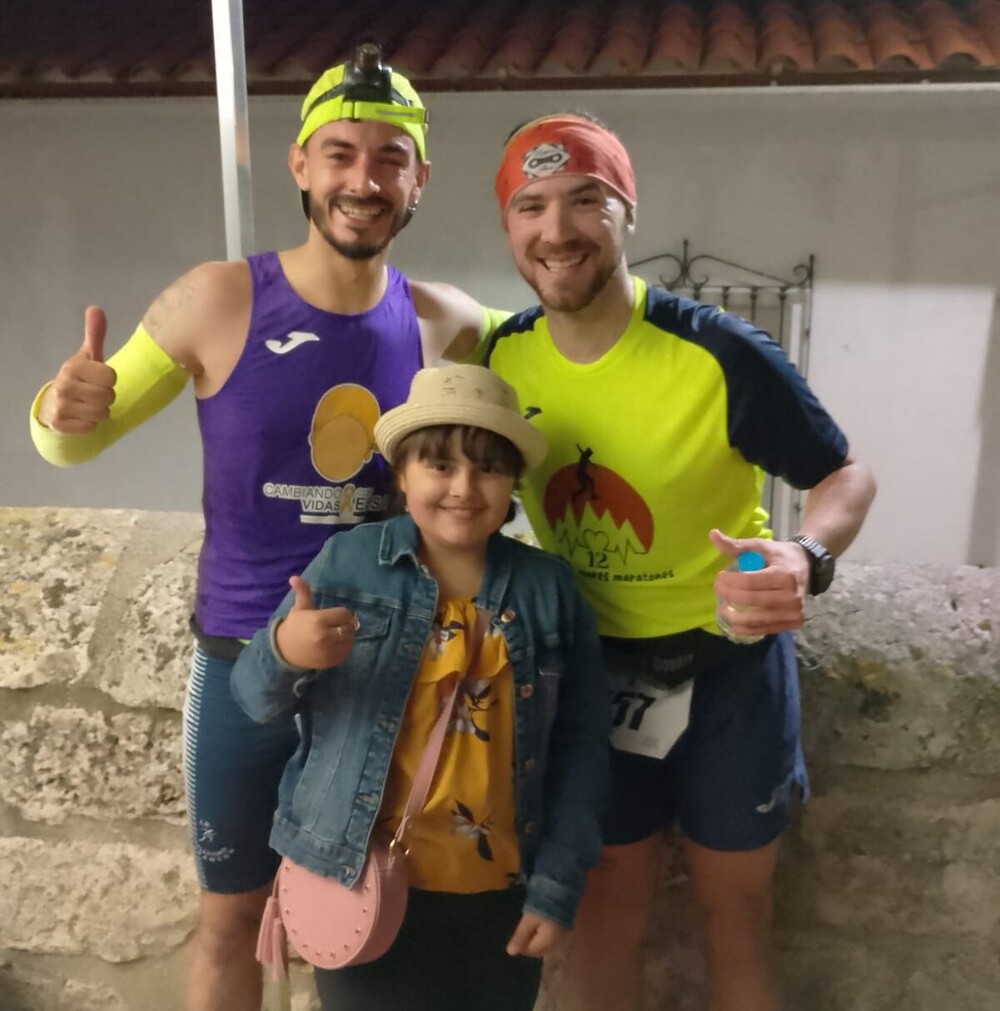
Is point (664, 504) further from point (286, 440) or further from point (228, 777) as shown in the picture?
point (228, 777)

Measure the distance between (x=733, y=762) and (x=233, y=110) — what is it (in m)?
0.85

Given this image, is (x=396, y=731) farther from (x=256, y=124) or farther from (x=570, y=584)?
(x=256, y=124)

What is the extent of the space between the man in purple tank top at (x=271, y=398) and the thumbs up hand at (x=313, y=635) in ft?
0.62

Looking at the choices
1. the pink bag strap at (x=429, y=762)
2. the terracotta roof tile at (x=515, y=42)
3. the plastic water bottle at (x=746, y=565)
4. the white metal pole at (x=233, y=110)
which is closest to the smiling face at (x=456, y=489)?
the pink bag strap at (x=429, y=762)

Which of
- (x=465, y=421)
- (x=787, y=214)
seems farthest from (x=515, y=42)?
(x=465, y=421)

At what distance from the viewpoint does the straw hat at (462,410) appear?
0.86 meters

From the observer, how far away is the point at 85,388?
0.91 meters

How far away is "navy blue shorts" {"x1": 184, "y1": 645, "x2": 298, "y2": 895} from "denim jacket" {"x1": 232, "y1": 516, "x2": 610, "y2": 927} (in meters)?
0.10

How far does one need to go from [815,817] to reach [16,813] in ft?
3.16

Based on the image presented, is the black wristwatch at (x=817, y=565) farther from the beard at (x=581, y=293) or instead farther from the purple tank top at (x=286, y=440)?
the purple tank top at (x=286, y=440)

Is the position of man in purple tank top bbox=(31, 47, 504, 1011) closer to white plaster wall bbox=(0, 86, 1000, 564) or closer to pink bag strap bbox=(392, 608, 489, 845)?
pink bag strap bbox=(392, 608, 489, 845)

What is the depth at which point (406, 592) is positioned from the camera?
2.86 feet

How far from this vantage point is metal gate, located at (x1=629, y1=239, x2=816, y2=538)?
10.3ft

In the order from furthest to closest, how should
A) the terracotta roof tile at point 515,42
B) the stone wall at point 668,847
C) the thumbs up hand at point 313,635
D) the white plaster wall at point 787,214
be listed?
the white plaster wall at point 787,214 < the terracotta roof tile at point 515,42 < the stone wall at point 668,847 < the thumbs up hand at point 313,635
